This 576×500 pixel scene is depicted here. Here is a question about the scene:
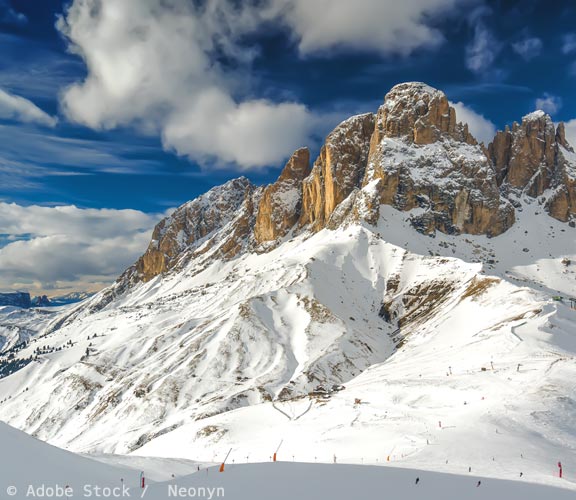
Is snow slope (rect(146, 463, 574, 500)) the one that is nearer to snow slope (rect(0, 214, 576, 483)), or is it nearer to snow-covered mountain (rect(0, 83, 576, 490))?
snow slope (rect(0, 214, 576, 483))

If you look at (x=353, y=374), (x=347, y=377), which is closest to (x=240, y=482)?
(x=347, y=377)

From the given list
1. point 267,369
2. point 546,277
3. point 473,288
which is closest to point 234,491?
point 267,369

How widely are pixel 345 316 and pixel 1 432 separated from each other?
141 metres

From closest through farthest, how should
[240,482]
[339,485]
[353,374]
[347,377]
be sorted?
[240,482] < [339,485] < [347,377] < [353,374]

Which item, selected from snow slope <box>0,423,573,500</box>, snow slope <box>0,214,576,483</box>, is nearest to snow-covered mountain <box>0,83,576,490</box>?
snow slope <box>0,214,576,483</box>

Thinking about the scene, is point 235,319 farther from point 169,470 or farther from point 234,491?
point 234,491

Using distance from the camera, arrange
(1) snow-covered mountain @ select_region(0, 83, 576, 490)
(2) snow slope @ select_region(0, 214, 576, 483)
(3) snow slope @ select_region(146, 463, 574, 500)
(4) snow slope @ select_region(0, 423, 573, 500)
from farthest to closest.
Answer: (1) snow-covered mountain @ select_region(0, 83, 576, 490), (2) snow slope @ select_region(0, 214, 576, 483), (3) snow slope @ select_region(146, 463, 574, 500), (4) snow slope @ select_region(0, 423, 573, 500)

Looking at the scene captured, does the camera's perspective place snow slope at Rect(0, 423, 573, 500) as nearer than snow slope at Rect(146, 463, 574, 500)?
Yes

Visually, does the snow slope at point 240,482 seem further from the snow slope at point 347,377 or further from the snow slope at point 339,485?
the snow slope at point 347,377

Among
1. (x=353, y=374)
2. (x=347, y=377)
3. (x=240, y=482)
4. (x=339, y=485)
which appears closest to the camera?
(x=240, y=482)

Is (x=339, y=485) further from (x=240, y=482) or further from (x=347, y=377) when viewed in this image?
(x=347, y=377)

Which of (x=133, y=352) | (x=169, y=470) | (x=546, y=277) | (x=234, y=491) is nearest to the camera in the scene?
(x=234, y=491)

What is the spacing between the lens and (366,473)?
18812 mm

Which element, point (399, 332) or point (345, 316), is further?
point (345, 316)
